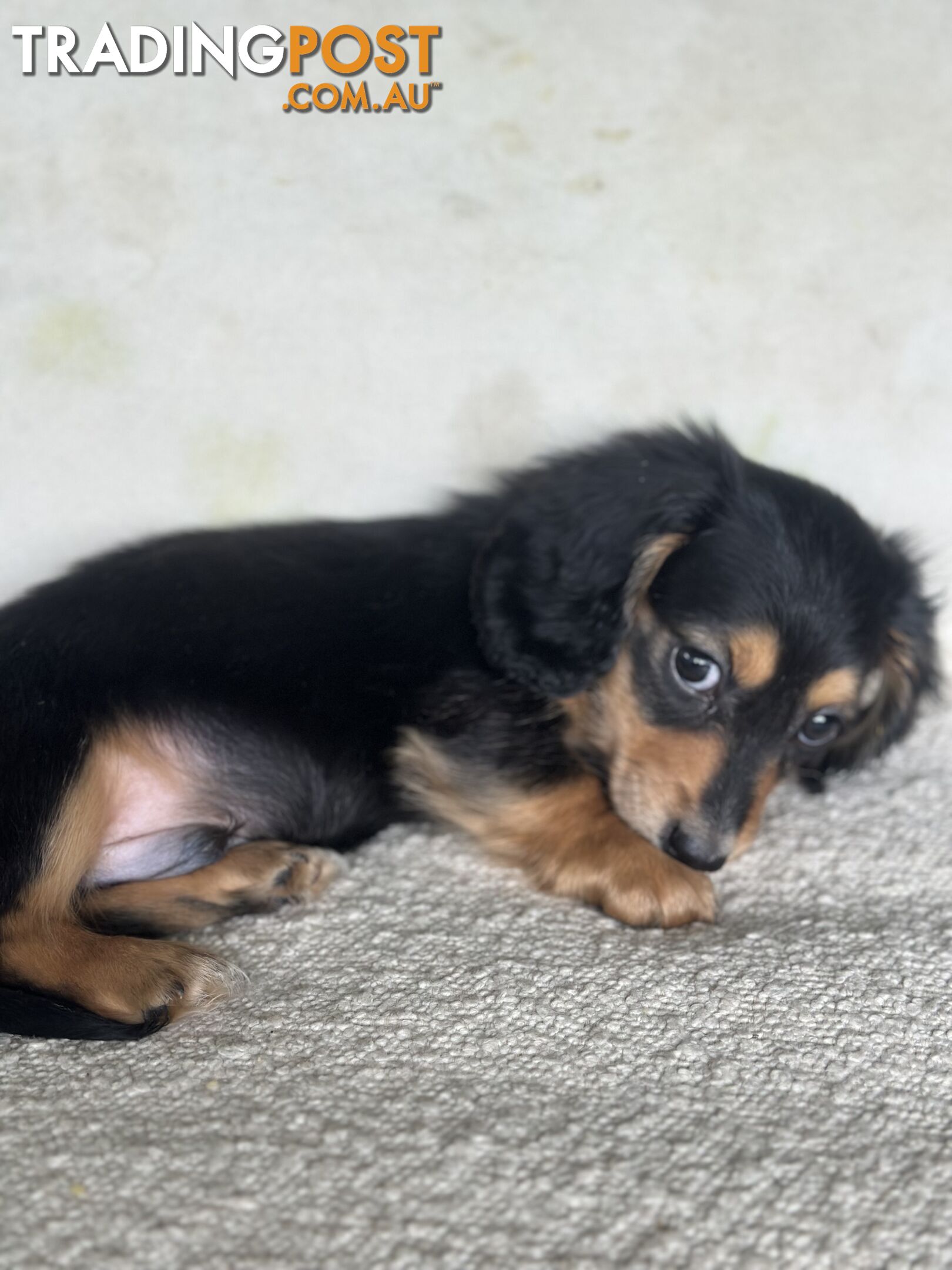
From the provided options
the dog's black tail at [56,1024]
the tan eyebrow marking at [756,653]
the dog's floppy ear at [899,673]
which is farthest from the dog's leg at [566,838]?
the dog's black tail at [56,1024]

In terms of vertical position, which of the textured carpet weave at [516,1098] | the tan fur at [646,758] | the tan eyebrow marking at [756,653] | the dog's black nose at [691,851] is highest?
the tan eyebrow marking at [756,653]

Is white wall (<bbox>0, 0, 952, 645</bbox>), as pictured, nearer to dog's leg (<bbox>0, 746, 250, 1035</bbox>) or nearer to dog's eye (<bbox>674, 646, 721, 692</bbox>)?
dog's eye (<bbox>674, 646, 721, 692</bbox>)

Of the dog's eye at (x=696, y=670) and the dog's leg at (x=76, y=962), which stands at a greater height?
the dog's eye at (x=696, y=670)

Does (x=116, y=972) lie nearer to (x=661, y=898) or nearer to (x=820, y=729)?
(x=661, y=898)

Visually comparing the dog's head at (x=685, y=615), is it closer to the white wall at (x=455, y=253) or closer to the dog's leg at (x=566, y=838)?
the dog's leg at (x=566, y=838)

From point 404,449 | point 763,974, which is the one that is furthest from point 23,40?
point 763,974

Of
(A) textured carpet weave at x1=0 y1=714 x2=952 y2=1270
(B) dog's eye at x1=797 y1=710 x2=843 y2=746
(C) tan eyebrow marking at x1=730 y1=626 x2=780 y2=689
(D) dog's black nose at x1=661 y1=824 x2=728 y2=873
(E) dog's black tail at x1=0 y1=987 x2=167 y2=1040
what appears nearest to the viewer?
(A) textured carpet weave at x1=0 y1=714 x2=952 y2=1270

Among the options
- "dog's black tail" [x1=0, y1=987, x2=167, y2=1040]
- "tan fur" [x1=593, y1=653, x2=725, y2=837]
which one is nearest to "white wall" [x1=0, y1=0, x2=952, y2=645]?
"tan fur" [x1=593, y1=653, x2=725, y2=837]

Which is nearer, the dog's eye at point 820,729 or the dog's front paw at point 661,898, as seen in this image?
the dog's front paw at point 661,898

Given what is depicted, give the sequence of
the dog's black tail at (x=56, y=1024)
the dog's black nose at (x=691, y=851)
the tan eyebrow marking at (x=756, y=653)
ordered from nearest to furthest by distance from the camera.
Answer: the dog's black tail at (x=56, y=1024) < the dog's black nose at (x=691, y=851) < the tan eyebrow marking at (x=756, y=653)
